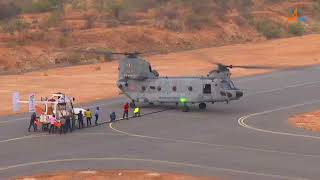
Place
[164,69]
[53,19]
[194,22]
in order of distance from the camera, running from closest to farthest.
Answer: [164,69], [53,19], [194,22]

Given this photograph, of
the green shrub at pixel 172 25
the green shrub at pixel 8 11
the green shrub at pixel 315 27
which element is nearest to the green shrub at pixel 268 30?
the green shrub at pixel 315 27

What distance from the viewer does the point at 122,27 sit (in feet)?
344

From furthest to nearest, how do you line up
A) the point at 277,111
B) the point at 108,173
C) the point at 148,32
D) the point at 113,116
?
the point at 148,32 < the point at 277,111 < the point at 113,116 < the point at 108,173

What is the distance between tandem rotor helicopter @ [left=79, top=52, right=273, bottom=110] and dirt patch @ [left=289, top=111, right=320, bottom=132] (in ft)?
13.2

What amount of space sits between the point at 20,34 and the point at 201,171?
6744cm

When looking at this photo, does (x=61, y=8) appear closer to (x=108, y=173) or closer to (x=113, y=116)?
(x=113, y=116)

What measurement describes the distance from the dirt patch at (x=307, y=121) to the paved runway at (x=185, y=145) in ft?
2.30

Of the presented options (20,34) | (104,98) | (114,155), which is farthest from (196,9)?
(114,155)

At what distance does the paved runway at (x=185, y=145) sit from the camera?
2980 centimetres

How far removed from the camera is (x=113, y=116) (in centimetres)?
4247

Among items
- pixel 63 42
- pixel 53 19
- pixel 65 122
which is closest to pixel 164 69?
pixel 63 42

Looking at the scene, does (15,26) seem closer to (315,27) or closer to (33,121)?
(33,121)

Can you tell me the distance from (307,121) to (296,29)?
87074 millimetres

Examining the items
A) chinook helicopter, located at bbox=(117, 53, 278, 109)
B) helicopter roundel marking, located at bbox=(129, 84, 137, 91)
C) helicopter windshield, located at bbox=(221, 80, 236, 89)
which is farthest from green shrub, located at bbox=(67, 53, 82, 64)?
helicopter windshield, located at bbox=(221, 80, 236, 89)
